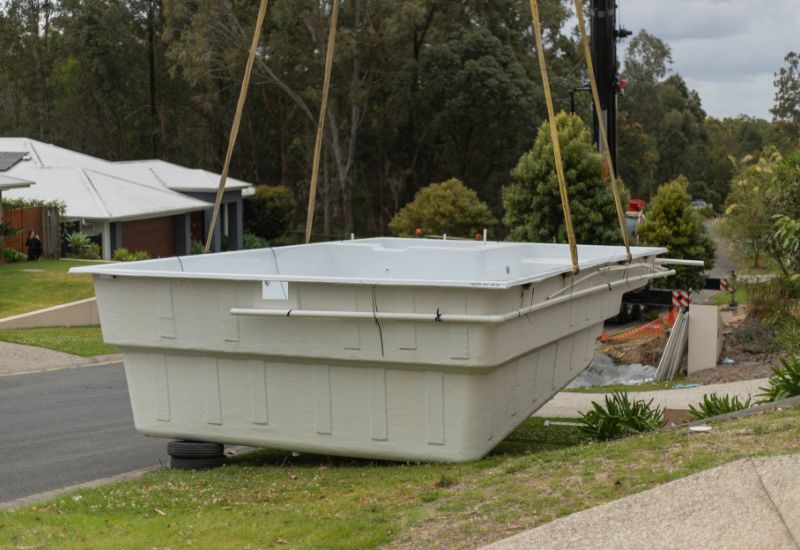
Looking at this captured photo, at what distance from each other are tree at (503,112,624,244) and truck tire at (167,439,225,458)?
791 inches

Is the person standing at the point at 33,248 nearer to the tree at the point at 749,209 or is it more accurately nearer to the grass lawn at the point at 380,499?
the tree at the point at 749,209

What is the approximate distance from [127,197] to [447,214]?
46.8ft

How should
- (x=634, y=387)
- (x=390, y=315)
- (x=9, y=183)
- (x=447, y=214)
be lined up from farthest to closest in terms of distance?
(x=447, y=214) → (x=9, y=183) → (x=634, y=387) → (x=390, y=315)

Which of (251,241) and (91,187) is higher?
(91,187)

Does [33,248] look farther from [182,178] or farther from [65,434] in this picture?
[65,434]

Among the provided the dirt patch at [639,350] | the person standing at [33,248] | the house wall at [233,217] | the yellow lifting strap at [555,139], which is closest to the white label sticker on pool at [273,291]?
the yellow lifting strap at [555,139]

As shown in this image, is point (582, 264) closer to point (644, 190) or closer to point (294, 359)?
point (294, 359)

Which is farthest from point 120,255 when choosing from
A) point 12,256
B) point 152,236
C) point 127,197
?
point 152,236

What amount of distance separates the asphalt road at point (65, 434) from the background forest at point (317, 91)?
33552 mm

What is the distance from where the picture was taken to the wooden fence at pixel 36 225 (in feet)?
105

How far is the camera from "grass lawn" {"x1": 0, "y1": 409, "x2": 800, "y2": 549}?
256 inches

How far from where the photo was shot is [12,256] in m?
31.1

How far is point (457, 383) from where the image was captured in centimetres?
830

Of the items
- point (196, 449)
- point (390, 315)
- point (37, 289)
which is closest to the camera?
point (390, 315)
